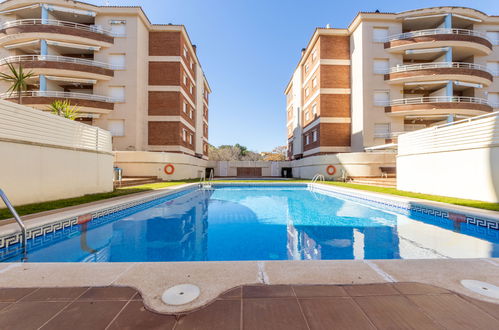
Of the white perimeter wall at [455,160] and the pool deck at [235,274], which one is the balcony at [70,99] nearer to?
the pool deck at [235,274]

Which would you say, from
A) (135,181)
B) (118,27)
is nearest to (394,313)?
(135,181)

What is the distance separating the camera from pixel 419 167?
30.1ft

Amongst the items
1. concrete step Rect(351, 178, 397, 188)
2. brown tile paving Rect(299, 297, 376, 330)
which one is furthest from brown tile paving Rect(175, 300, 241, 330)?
concrete step Rect(351, 178, 397, 188)

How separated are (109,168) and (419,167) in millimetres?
13769

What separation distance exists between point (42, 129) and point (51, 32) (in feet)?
55.7

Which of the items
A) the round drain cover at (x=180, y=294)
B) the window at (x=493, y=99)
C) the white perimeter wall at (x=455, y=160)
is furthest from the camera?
the window at (x=493, y=99)

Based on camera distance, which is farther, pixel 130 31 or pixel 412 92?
pixel 412 92

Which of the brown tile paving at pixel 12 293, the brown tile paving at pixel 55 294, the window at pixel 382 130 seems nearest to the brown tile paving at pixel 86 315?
the brown tile paving at pixel 55 294

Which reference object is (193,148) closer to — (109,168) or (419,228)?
(109,168)

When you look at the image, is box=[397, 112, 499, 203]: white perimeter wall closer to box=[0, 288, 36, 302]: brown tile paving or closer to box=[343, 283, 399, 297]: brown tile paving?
box=[343, 283, 399, 297]: brown tile paving

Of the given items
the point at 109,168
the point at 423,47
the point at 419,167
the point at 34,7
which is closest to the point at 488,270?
the point at 419,167

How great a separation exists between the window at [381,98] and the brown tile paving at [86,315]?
21650mm

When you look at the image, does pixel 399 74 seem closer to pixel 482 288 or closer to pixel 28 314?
pixel 482 288

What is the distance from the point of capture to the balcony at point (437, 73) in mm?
17250
